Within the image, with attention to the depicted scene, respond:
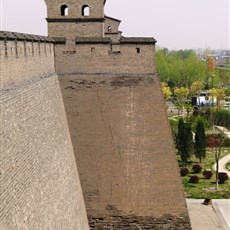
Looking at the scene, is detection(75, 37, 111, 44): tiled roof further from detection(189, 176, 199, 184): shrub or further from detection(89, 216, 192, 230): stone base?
detection(189, 176, 199, 184): shrub

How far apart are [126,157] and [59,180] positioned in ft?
10.1

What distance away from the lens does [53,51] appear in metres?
12.3

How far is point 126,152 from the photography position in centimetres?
1222

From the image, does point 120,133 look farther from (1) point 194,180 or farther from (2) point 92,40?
(1) point 194,180

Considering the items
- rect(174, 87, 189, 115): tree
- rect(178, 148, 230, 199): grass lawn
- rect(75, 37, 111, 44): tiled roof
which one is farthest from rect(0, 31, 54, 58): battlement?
rect(174, 87, 189, 115): tree

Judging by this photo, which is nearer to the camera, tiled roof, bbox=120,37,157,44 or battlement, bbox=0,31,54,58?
battlement, bbox=0,31,54,58

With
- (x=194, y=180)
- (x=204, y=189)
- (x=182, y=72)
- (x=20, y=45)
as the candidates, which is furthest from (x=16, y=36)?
(x=182, y=72)

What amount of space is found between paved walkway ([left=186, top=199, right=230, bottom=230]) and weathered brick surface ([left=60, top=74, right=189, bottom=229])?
4607 millimetres

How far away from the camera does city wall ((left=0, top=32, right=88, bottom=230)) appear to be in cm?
675

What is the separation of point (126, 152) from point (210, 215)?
7.61m

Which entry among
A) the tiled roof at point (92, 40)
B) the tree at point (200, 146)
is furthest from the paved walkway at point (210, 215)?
the tiled roof at point (92, 40)

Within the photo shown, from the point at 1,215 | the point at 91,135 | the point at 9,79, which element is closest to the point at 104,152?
the point at 91,135

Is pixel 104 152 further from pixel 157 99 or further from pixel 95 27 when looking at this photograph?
pixel 95 27

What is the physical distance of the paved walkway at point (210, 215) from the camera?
1633 cm
